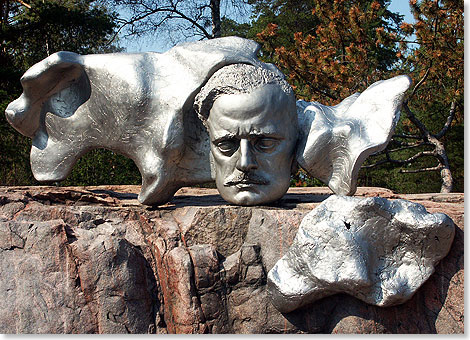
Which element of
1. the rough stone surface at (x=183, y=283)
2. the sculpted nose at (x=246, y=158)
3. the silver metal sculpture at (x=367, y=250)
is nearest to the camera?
the silver metal sculpture at (x=367, y=250)

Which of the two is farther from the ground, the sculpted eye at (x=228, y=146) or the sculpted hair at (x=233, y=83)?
the sculpted hair at (x=233, y=83)

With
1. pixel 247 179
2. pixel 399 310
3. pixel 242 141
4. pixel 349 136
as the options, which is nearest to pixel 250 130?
pixel 242 141

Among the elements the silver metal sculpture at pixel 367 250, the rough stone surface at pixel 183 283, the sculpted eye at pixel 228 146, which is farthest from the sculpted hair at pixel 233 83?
the silver metal sculpture at pixel 367 250

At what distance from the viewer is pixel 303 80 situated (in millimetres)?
6730

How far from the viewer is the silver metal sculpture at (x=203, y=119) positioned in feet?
9.65

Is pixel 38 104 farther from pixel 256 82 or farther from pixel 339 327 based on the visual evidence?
pixel 339 327

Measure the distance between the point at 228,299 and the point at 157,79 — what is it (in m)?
1.30

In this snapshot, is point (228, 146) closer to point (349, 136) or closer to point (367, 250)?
point (349, 136)

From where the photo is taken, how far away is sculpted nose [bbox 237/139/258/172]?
2873 millimetres

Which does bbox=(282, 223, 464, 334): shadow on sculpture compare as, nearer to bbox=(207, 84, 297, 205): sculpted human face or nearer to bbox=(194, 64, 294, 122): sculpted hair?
bbox=(207, 84, 297, 205): sculpted human face

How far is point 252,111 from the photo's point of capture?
2883 mm

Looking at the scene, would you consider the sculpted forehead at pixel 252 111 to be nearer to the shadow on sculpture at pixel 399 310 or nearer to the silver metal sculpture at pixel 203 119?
the silver metal sculpture at pixel 203 119

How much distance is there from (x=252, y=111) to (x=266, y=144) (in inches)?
7.8

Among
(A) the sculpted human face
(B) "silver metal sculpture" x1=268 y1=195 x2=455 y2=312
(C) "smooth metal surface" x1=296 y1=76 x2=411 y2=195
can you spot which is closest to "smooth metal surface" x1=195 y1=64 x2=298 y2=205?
(A) the sculpted human face
